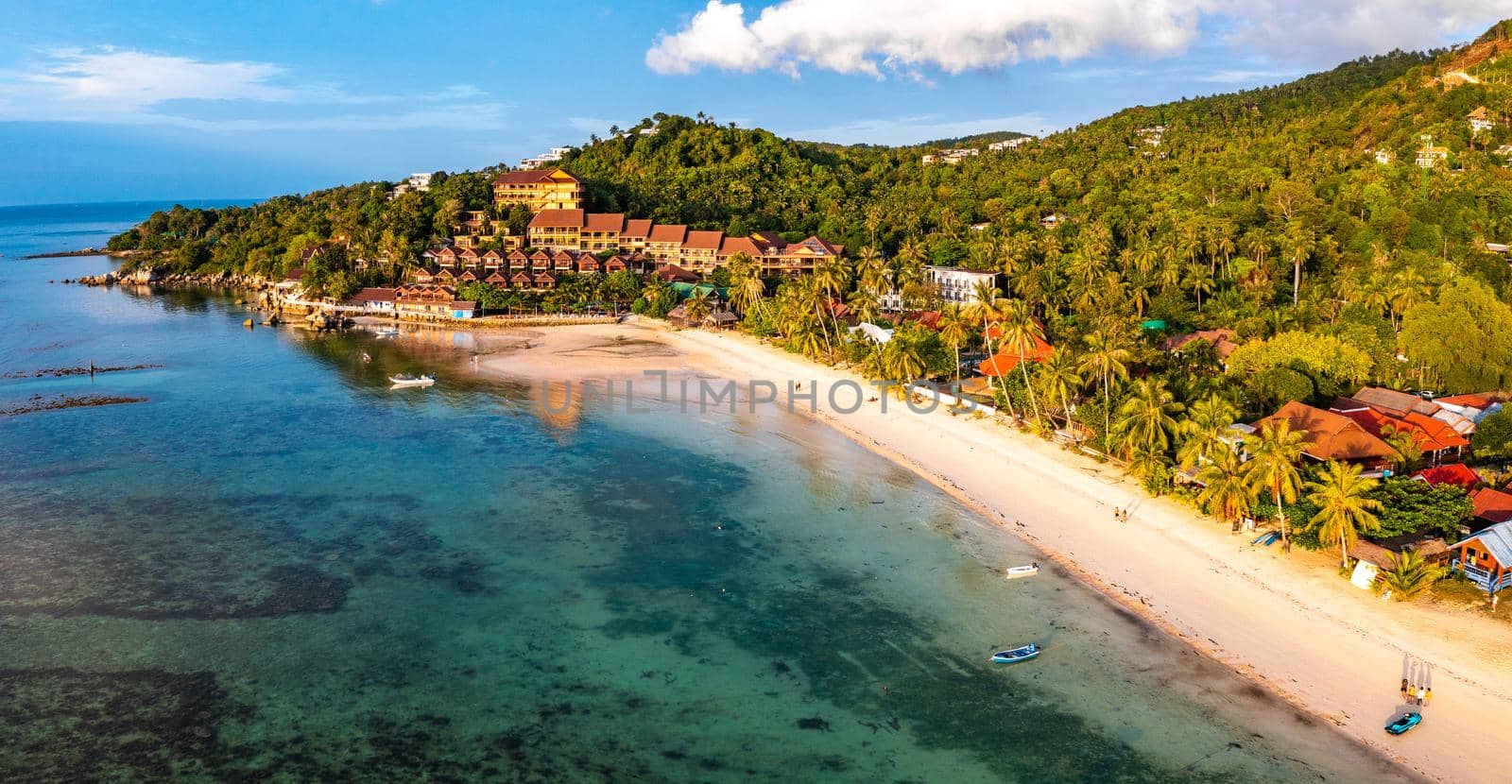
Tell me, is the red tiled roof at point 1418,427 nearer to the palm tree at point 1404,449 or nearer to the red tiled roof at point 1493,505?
the palm tree at point 1404,449

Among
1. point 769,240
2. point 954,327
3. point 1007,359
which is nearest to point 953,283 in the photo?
point 769,240

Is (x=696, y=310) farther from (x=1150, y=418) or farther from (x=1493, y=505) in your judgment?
(x=1493, y=505)

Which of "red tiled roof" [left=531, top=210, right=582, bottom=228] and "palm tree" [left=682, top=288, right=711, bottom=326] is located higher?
"red tiled roof" [left=531, top=210, right=582, bottom=228]

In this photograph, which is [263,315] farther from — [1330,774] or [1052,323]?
[1330,774]

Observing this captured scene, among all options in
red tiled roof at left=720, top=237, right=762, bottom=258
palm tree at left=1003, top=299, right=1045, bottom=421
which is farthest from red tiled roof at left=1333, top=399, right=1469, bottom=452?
red tiled roof at left=720, top=237, right=762, bottom=258

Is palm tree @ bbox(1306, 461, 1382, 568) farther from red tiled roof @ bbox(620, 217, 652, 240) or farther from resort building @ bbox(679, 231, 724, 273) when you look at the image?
red tiled roof @ bbox(620, 217, 652, 240)

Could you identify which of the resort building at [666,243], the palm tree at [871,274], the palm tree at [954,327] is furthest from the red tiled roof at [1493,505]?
the resort building at [666,243]
